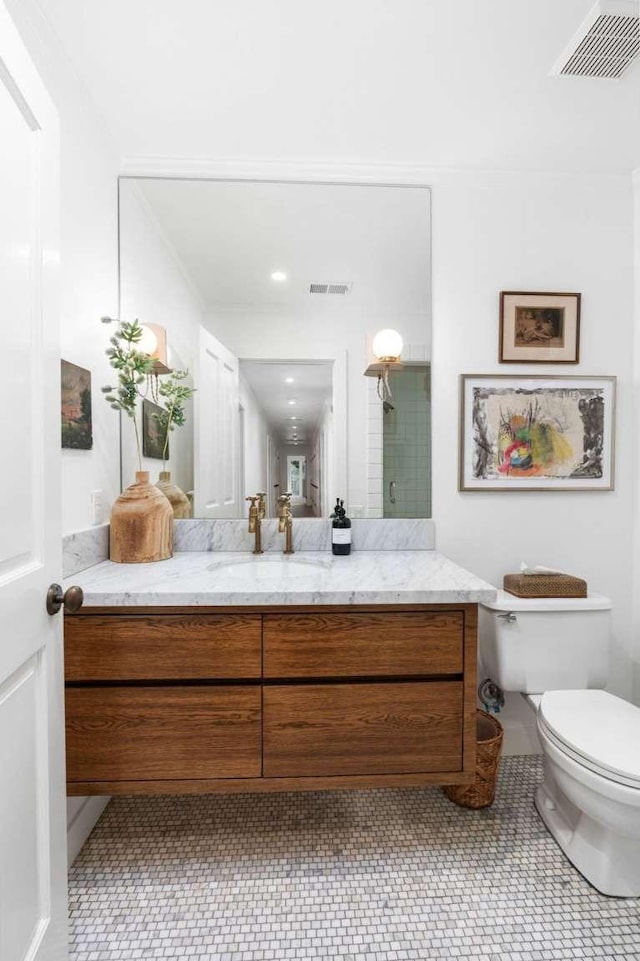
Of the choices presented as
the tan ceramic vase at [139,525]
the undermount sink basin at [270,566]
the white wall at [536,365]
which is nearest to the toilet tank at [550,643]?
the white wall at [536,365]

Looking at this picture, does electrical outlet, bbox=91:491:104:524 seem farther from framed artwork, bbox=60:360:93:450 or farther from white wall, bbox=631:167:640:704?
white wall, bbox=631:167:640:704

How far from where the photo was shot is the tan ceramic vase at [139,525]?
1.68 m

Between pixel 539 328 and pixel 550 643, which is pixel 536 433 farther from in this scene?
pixel 550 643

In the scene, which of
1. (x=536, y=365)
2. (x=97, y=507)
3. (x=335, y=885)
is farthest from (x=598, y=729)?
(x=97, y=507)

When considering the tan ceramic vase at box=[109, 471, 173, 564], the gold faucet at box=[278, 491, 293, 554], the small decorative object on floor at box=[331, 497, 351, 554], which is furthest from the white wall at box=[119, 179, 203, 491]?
the small decorative object on floor at box=[331, 497, 351, 554]

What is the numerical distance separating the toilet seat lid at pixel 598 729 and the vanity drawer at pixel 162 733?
0.91 m

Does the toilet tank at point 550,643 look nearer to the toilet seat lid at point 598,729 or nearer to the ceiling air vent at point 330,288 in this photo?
the toilet seat lid at point 598,729

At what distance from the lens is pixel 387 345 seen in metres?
1.96

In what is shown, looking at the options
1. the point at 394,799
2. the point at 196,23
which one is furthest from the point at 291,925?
the point at 196,23

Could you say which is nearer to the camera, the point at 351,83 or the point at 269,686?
the point at 269,686

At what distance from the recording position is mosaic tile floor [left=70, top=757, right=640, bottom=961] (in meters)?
1.22

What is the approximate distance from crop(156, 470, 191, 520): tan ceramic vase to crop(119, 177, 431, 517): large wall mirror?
0.09 ft

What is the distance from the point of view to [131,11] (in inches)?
51.4

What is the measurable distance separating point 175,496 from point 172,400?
401 mm
